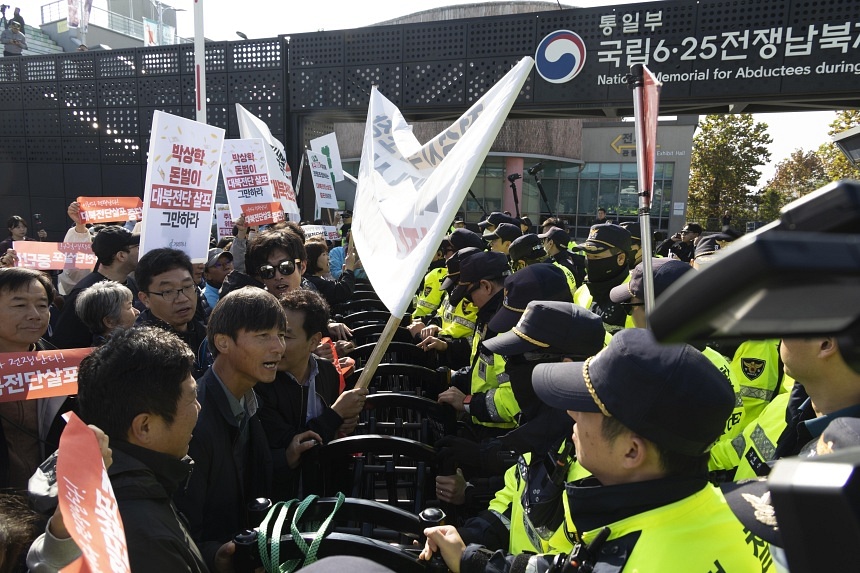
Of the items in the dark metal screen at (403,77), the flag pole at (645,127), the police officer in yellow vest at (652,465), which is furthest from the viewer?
the dark metal screen at (403,77)

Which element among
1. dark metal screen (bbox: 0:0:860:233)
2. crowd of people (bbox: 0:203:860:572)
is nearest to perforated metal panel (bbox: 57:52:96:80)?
dark metal screen (bbox: 0:0:860:233)

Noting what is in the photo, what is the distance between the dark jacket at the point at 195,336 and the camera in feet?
10.7

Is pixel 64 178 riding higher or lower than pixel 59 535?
higher

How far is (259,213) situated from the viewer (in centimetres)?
666

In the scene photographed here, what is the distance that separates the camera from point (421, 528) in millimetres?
2004

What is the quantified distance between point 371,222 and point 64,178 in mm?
16826

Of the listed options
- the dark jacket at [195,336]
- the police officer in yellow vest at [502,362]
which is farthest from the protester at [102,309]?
the police officer in yellow vest at [502,362]

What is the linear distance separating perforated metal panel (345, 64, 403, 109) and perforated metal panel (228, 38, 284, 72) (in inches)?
80.8

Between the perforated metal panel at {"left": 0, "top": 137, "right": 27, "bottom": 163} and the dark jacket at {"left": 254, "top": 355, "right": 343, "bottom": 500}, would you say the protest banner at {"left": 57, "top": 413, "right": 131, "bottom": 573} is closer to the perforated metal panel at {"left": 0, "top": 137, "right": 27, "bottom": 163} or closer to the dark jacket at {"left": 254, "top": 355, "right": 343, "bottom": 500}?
the dark jacket at {"left": 254, "top": 355, "right": 343, "bottom": 500}

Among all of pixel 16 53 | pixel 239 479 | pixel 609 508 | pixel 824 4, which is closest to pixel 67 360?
pixel 239 479

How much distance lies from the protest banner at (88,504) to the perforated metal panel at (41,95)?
19.0 meters

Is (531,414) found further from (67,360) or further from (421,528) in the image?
(67,360)

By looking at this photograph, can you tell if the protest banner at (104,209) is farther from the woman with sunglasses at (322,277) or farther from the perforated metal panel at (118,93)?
the perforated metal panel at (118,93)

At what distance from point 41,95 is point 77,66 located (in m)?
1.60
